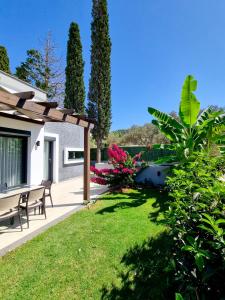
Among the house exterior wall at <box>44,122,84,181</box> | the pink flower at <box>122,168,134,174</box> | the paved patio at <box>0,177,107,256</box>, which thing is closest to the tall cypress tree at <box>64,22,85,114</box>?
the house exterior wall at <box>44,122,84,181</box>

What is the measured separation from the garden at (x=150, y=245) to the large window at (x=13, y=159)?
3661 millimetres

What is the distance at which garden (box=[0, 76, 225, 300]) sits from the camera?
171cm

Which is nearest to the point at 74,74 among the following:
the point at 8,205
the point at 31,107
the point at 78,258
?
the point at 31,107

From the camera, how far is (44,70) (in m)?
25.7

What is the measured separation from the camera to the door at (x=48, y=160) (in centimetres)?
1222

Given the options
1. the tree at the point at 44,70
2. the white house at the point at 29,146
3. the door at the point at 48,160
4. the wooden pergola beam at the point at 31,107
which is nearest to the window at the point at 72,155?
the white house at the point at 29,146

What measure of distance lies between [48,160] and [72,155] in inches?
110

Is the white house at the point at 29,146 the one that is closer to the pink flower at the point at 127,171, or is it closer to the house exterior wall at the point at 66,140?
the house exterior wall at the point at 66,140

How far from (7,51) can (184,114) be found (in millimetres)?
16931

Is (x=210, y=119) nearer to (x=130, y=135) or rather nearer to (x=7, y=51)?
(x=7, y=51)

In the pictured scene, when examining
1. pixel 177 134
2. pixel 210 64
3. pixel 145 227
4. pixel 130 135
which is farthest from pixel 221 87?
pixel 145 227

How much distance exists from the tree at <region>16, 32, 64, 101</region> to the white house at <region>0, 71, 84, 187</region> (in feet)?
44.6

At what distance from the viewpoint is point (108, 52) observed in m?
20.5

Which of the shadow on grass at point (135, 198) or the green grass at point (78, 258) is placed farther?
the shadow on grass at point (135, 198)
